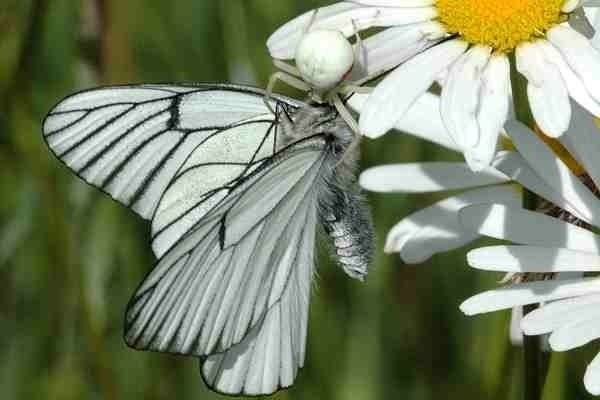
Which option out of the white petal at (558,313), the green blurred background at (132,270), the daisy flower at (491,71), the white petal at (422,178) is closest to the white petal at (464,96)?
the daisy flower at (491,71)

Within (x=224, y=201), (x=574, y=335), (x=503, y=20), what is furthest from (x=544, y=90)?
(x=224, y=201)

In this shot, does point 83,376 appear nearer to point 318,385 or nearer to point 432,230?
point 318,385

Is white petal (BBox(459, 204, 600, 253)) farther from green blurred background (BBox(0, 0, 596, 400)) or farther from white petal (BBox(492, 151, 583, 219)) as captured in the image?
green blurred background (BBox(0, 0, 596, 400))

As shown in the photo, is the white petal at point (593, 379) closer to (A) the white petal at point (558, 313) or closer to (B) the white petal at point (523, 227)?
(A) the white petal at point (558, 313)

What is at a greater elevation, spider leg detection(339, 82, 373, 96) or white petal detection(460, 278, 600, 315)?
spider leg detection(339, 82, 373, 96)

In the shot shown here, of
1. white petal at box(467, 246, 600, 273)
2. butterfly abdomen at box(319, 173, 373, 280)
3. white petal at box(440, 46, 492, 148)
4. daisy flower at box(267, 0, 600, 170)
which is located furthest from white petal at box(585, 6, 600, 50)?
butterfly abdomen at box(319, 173, 373, 280)

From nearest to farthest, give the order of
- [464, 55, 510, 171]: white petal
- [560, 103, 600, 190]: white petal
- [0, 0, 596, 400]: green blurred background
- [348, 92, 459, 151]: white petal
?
[464, 55, 510, 171]: white petal < [560, 103, 600, 190]: white petal < [348, 92, 459, 151]: white petal < [0, 0, 596, 400]: green blurred background
